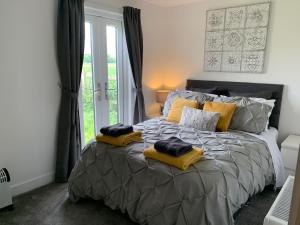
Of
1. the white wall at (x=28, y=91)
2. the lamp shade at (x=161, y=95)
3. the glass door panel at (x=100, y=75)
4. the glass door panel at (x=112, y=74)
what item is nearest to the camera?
the white wall at (x=28, y=91)

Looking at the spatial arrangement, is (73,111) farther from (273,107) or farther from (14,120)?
(273,107)

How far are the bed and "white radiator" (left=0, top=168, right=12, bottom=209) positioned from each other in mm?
600

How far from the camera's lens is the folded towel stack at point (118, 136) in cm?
233

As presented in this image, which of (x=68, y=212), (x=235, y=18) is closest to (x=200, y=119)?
(x=235, y=18)

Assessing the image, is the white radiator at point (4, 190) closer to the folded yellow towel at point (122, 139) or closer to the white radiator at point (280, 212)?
the folded yellow towel at point (122, 139)

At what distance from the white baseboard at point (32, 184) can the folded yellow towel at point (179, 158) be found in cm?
158

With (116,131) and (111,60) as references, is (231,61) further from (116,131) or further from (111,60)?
(116,131)

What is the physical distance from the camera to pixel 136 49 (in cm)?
375

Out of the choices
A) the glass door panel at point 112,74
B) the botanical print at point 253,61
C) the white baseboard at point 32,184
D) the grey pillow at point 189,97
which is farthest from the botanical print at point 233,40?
the white baseboard at point 32,184

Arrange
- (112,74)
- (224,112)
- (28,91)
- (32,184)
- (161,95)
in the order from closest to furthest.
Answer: (28,91), (32,184), (224,112), (112,74), (161,95)

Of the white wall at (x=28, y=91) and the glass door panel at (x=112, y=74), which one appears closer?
the white wall at (x=28, y=91)

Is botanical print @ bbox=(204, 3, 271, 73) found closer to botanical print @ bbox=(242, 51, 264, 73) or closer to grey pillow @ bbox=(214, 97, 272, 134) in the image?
botanical print @ bbox=(242, 51, 264, 73)

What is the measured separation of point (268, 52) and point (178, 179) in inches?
97.4

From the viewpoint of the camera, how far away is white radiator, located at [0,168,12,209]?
7.52ft
